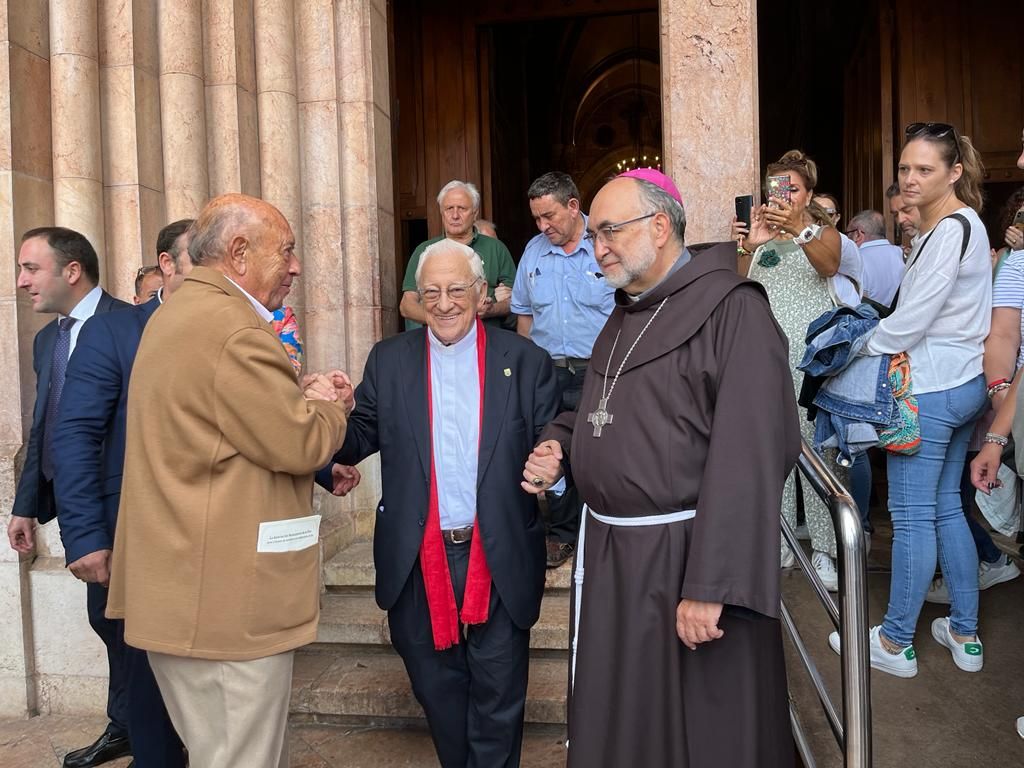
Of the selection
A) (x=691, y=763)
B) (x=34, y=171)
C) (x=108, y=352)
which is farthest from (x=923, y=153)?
(x=34, y=171)

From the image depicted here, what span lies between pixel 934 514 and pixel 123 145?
3838mm

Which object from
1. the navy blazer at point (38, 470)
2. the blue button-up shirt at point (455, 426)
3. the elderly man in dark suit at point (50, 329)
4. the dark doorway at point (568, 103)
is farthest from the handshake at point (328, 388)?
the dark doorway at point (568, 103)

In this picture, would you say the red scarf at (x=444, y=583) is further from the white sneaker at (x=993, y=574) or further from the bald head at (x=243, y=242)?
the white sneaker at (x=993, y=574)

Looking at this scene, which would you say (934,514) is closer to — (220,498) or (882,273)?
(882,273)

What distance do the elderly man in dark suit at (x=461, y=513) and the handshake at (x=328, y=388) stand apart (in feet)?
1.13

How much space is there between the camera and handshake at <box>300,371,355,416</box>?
7.23ft

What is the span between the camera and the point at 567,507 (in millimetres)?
4004

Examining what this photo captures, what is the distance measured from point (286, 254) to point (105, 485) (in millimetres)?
1170

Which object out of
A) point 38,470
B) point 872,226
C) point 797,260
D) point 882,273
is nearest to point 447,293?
point 38,470

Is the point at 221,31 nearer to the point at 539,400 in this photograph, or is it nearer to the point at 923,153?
the point at 539,400

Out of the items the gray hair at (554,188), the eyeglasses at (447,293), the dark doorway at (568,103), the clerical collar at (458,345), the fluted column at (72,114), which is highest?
the dark doorway at (568,103)

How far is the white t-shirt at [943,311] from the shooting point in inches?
110

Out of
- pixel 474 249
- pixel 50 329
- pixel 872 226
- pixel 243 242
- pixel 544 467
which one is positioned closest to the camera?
pixel 243 242

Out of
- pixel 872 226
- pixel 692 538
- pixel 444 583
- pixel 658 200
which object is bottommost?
pixel 444 583
